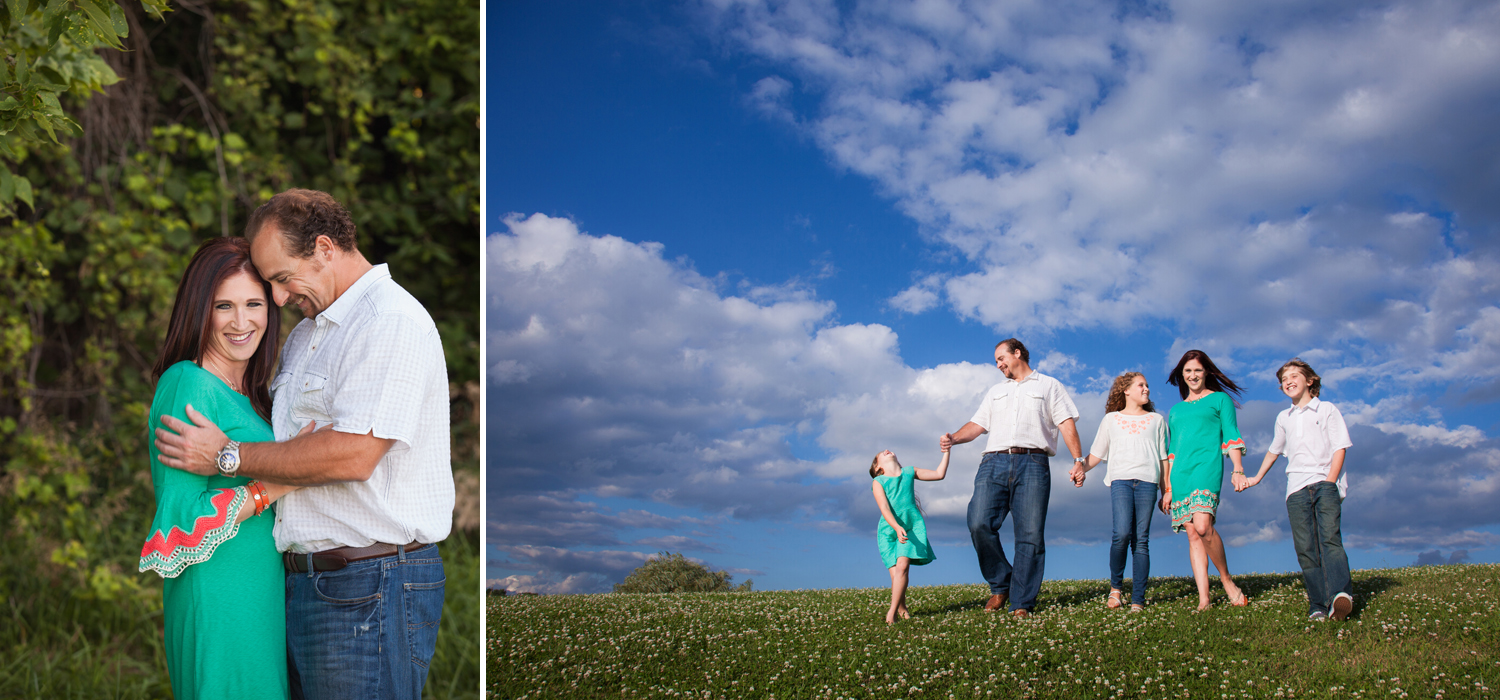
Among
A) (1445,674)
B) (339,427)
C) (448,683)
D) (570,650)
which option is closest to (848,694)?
(570,650)

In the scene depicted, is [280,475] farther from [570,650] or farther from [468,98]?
[468,98]

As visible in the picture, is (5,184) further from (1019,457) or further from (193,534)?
(1019,457)

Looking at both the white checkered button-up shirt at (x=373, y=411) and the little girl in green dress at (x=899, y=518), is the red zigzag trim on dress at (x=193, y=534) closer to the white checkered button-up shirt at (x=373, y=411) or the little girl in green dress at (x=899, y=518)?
the white checkered button-up shirt at (x=373, y=411)

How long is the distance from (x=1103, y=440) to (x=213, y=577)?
3.51 metres

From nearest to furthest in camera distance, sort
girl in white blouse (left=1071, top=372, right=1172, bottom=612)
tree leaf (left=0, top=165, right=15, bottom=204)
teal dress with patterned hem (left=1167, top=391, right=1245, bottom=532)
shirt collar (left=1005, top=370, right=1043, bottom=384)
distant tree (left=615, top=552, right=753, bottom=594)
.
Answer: tree leaf (left=0, top=165, right=15, bottom=204) → teal dress with patterned hem (left=1167, top=391, right=1245, bottom=532) → girl in white blouse (left=1071, top=372, right=1172, bottom=612) → shirt collar (left=1005, top=370, right=1043, bottom=384) → distant tree (left=615, top=552, right=753, bottom=594)

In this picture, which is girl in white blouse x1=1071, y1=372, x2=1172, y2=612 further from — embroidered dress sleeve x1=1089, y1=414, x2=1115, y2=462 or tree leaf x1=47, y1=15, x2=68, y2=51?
tree leaf x1=47, y1=15, x2=68, y2=51

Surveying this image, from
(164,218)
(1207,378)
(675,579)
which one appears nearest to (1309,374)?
(1207,378)

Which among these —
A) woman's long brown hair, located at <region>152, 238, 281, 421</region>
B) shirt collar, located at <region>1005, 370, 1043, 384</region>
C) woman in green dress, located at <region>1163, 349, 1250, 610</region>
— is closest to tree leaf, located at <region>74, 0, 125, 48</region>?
woman's long brown hair, located at <region>152, 238, 281, 421</region>

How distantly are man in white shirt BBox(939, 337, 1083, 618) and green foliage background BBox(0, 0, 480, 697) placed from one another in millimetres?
2761

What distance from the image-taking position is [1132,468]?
13.2ft

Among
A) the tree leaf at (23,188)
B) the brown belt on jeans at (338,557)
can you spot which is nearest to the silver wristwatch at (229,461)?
the brown belt on jeans at (338,557)

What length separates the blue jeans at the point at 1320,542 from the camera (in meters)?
3.74

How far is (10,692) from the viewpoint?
169 inches

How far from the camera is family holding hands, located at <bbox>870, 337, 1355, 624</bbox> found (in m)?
3.77
